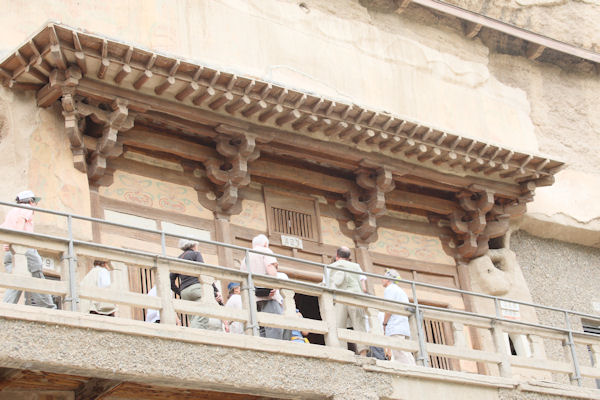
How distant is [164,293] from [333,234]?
575 centimetres

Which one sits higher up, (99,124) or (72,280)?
(99,124)

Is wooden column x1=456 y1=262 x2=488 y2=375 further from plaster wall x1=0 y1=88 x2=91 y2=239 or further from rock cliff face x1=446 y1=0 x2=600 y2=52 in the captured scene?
plaster wall x1=0 y1=88 x2=91 y2=239

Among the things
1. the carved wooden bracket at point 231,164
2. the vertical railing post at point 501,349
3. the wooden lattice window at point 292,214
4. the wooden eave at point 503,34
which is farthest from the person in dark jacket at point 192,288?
the wooden eave at point 503,34

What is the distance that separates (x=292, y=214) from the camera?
50.2 ft

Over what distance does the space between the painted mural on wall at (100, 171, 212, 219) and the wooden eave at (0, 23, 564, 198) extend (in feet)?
2.95

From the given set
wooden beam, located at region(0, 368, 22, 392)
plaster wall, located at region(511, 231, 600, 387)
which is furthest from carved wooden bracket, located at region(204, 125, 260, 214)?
plaster wall, located at region(511, 231, 600, 387)

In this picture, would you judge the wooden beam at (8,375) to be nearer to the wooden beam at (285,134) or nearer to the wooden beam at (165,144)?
the wooden beam at (285,134)

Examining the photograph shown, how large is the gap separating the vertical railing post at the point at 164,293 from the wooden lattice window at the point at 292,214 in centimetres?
460

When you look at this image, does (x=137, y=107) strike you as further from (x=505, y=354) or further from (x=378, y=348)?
(x=505, y=354)

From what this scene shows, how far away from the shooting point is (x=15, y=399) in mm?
10398

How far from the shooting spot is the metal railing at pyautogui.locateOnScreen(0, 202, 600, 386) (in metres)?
9.62

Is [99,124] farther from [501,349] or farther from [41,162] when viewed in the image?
[501,349]

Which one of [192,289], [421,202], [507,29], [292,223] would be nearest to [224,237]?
[292,223]

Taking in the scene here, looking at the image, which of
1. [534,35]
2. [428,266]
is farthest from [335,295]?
[534,35]
